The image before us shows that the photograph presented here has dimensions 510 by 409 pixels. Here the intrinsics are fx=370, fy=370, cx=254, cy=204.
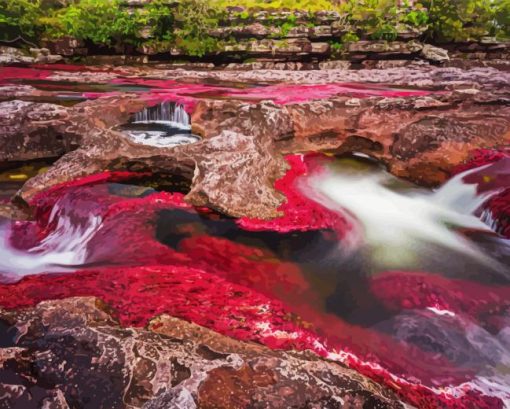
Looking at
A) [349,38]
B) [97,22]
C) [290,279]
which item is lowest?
[290,279]

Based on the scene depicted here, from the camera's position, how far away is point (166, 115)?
15.1 feet

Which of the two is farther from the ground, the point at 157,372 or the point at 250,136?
the point at 250,136

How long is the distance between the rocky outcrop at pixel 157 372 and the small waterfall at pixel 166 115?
308 cm

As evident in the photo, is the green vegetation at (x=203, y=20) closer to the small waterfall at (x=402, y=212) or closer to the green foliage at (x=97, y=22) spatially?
the green foliage at (x=97, y=22)

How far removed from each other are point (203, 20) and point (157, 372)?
902 centimetres

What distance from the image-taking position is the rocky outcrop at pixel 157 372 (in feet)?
4.81

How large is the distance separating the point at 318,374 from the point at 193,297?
783 mm

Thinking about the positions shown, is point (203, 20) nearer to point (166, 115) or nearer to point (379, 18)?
point (379, 18)

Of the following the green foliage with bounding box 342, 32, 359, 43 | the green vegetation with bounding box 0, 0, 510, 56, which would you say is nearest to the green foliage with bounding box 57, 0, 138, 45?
the green vegetation with bounding box 0, 0, 510, 56

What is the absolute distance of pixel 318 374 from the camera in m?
1.59

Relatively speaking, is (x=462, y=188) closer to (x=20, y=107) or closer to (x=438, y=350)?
(x=438, y=350)

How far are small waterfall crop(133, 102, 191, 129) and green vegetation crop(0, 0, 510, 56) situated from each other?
501 cm

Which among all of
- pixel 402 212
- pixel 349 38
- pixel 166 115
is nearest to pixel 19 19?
pixel 166 115

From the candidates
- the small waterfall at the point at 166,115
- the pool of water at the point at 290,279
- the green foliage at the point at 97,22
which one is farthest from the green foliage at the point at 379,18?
the pool of water at the point at 290,279
